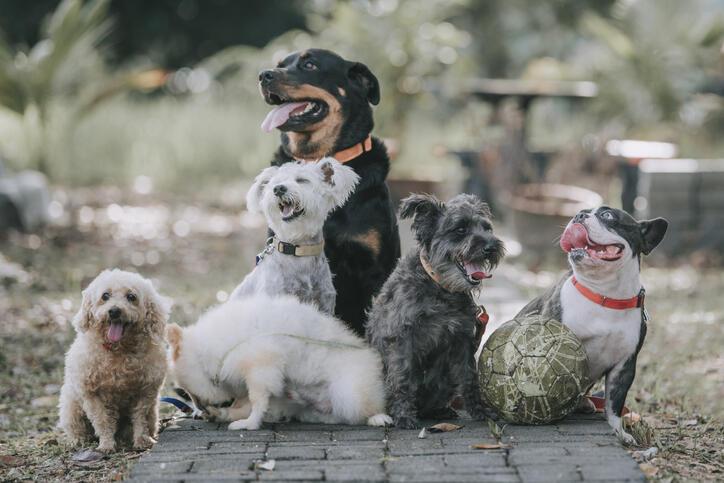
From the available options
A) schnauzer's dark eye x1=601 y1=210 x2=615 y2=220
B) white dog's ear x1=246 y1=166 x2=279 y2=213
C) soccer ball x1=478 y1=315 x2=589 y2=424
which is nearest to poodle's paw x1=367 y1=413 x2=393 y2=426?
soccer ball x1=478 y1=315 x2=589 y2=424

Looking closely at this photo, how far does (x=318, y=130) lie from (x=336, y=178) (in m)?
0.65

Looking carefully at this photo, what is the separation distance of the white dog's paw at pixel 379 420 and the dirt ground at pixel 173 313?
3.93ft

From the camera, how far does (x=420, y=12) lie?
1591cm

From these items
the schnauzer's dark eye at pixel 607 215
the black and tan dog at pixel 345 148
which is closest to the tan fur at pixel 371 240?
the black and tan dog at pixel 345 148

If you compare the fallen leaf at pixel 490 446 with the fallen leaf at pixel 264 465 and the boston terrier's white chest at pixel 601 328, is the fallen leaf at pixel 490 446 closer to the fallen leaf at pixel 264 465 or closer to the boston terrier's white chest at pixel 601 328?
the boston terrier's white chest at pixel 601 328

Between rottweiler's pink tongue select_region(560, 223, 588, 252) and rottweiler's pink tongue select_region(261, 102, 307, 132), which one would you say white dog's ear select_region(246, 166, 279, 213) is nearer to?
rottweiler's pink tongue select_region(261, 102, 307, 132)

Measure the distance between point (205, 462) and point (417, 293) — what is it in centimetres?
135

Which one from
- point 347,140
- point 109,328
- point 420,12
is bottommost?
point 109,328

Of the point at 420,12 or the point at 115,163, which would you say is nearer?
the point at 420,12

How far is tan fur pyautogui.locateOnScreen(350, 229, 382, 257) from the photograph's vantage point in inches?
232

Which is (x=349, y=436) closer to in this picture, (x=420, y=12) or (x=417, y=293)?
(x=417, y=293)

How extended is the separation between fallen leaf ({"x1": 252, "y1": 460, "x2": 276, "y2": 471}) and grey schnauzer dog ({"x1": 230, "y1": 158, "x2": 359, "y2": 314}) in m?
1.25

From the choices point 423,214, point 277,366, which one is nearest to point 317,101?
point 423,214

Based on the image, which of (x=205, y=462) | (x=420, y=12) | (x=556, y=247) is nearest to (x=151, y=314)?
(x=205, y=462)
